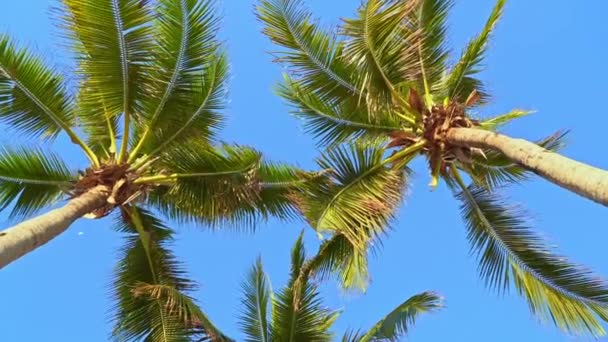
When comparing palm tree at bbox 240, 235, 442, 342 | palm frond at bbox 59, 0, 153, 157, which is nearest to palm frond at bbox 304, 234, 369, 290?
palm tree at bbox 240, 235, 442, 342

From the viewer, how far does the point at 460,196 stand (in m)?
12.2

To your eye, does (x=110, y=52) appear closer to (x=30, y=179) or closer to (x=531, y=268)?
(x=30, y=179)

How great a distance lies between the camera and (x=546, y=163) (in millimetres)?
8750

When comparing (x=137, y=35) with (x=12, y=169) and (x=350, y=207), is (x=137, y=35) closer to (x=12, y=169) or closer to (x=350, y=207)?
(x=12, y=169)

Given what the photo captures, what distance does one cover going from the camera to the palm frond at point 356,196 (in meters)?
10.9

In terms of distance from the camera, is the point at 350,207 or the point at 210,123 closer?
the point at 350,207

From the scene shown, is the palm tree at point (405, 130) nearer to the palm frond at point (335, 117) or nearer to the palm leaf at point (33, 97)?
the palm frond at point (335, 117)

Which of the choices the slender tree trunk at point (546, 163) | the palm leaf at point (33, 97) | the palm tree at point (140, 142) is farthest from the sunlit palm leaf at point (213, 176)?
the slender tree trunk at point (546, 163)

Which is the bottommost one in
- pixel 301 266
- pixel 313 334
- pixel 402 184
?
pixel 313 334

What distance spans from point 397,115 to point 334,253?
223cm

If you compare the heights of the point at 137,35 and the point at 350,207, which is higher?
the point at 137,35

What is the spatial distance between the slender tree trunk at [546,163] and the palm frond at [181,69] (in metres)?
3.55

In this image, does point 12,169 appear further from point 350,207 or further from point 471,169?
point 471,169

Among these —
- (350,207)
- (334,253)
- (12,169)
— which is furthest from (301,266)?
(12,169)
